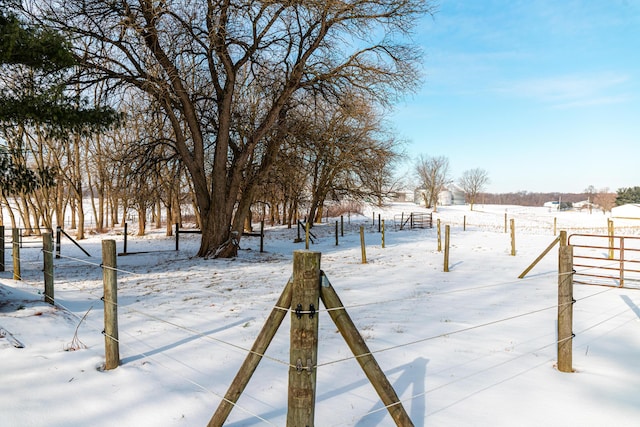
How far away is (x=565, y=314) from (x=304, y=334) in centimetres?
331

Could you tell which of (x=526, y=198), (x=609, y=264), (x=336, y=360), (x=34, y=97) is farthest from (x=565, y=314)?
(x=526, y=198)

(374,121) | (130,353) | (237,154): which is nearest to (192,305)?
(130,353)

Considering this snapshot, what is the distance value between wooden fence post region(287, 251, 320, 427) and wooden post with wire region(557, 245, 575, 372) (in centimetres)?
317

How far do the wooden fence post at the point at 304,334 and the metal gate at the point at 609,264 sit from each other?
22.5ft

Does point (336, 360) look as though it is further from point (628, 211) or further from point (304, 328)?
point (628, 211)

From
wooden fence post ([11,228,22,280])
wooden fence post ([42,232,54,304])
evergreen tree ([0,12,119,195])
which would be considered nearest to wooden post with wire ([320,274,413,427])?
wooden fence post ([42,232,54,304])

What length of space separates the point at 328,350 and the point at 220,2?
10.6 metres

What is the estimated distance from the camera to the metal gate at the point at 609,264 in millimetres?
8314

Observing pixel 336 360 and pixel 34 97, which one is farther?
pixel 34 97

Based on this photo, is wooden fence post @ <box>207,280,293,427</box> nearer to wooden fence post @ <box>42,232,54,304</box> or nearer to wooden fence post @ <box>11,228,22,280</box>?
wooden fence post @ <box>42,232,54,304</box>

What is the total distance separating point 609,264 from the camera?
1266 cm

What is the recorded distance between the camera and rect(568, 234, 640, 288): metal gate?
8.31 m

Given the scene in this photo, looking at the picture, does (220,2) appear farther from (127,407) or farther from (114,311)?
(127,407)

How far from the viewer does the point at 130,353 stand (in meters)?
4.29
